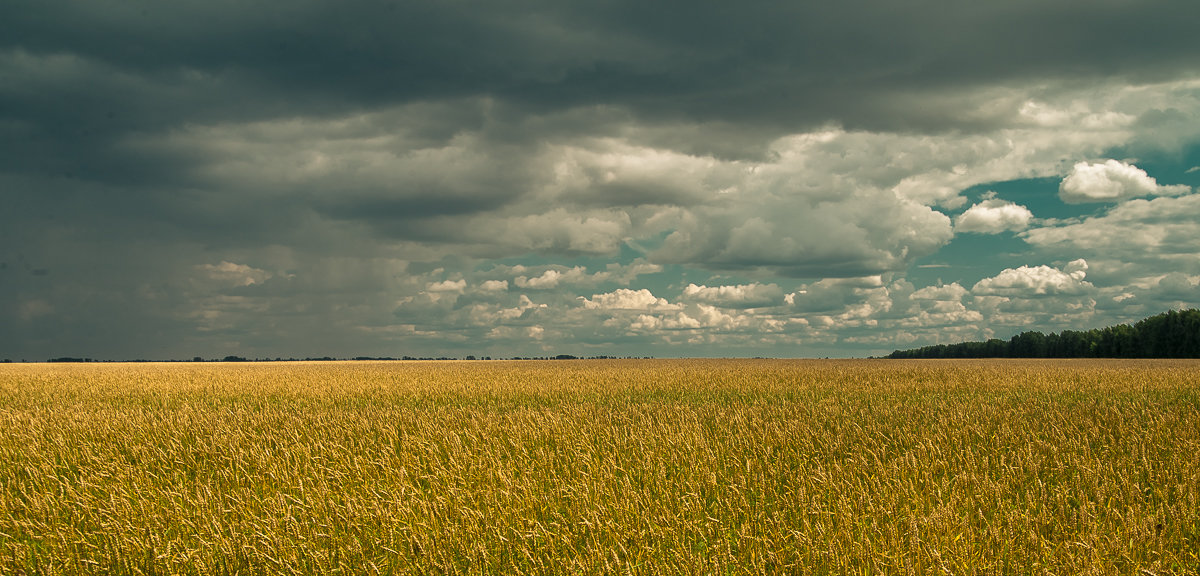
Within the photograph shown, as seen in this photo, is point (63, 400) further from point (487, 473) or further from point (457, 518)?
point (457, 518)

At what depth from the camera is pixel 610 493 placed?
21.5ft

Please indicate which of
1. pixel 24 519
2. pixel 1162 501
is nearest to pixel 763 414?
pixel 1162 501

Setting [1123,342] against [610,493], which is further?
[1123,342]

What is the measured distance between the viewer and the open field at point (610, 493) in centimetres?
503

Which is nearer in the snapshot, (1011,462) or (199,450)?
(1011,462)

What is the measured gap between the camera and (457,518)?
601cm

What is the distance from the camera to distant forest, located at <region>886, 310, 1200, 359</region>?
9356cm

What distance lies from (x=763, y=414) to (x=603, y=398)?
649cm

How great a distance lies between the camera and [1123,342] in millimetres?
103938

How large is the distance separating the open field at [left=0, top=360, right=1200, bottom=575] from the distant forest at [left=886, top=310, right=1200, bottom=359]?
106 meters

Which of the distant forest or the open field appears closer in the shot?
the open field

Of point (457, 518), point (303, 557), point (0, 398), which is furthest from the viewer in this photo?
point (0, 398)

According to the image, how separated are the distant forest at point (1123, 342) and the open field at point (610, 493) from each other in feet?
348

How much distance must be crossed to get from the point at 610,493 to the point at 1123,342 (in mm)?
126737
